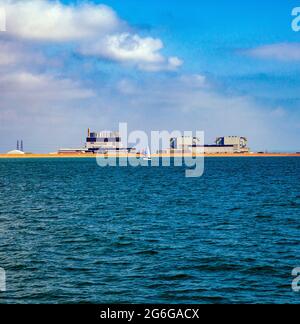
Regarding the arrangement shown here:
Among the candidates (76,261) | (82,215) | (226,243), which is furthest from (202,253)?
(82,215)

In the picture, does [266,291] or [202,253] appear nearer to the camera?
[266,291]

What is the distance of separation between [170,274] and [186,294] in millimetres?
3160

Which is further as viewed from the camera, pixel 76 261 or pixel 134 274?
pixel 76 261

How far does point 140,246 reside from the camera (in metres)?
30.7

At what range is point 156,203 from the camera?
2274 inches
